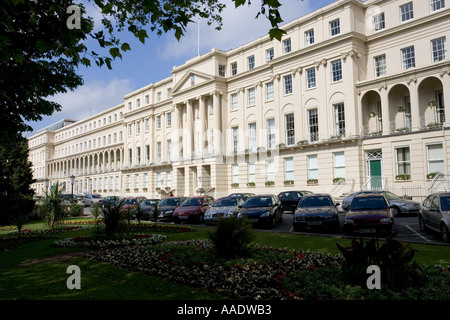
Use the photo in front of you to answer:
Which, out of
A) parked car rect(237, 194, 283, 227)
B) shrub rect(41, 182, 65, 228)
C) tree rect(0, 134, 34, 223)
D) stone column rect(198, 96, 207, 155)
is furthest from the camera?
stone column rect(198, 96, 207, 155)

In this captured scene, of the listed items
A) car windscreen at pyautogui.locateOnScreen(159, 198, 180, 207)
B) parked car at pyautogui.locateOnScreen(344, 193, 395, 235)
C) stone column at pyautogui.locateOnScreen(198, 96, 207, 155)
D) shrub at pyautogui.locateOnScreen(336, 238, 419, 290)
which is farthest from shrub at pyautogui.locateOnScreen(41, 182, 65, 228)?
stone column at pyautogui.locateOnScreen(198, 96, 207, 155)

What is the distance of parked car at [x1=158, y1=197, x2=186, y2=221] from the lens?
22734 millimetres

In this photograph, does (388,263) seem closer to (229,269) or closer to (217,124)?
(229,269)

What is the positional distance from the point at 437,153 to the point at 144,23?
24.1 m

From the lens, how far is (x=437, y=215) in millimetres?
11953

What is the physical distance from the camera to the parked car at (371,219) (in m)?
12.6

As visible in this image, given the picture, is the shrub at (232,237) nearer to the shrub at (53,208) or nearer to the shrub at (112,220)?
the shrub at (112,220)

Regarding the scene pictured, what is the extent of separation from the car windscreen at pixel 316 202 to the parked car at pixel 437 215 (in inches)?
150

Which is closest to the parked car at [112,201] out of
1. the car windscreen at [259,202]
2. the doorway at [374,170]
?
the car windscreen at [259,202]

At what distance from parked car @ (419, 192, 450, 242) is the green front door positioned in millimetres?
15086

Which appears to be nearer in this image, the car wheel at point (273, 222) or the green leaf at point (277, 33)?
the green leaf at point (277, 33)

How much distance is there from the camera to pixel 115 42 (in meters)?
7.38

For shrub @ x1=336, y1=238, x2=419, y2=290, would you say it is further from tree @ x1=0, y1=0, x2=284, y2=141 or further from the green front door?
the green front door

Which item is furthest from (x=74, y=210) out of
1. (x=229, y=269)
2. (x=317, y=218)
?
(x=229, y=269)
